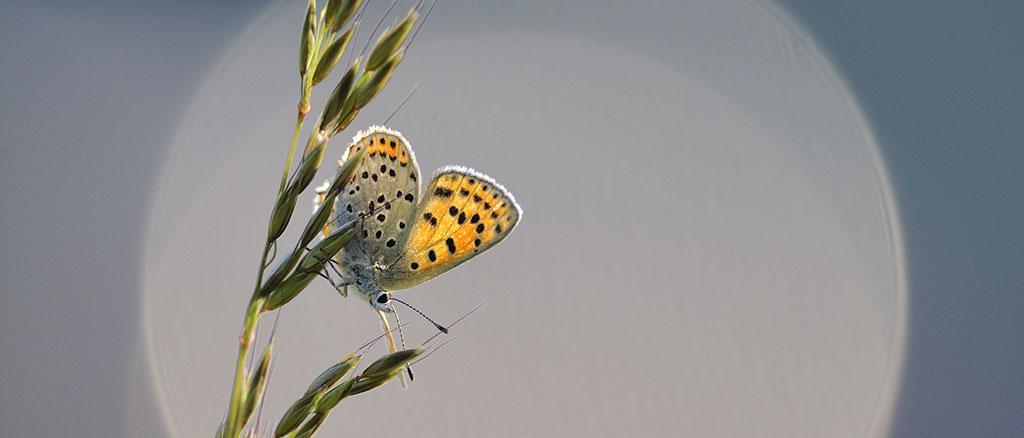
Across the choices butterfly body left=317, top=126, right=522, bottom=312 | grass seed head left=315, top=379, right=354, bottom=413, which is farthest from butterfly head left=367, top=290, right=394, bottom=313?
grass seed head left=315, top=379, right=354, bottom=413

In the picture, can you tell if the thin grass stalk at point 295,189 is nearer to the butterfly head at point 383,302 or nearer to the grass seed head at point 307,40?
the grass seed head at point 307,40

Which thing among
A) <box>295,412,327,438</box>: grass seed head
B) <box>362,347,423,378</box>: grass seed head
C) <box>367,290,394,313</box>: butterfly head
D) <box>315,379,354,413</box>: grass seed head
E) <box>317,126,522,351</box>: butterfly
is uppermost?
<box>317,126,522,351</box>: butterfly

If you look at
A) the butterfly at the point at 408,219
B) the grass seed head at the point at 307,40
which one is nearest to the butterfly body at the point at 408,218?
the butterfly at the point at 408,219

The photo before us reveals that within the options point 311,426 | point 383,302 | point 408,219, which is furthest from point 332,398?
point 408,219

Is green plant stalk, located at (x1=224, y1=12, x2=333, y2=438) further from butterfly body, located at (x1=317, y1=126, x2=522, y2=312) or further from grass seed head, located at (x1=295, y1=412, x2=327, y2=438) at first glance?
butterfly body, located at (x1=317, y1=126, x2=522, y2=312)

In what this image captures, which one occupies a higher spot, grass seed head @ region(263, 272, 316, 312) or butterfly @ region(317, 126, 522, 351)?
butterfly @ region(317, 126, 522, 351)

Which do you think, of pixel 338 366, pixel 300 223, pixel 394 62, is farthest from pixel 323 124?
pixel 300 223

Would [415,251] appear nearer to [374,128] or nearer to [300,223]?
[374,128]

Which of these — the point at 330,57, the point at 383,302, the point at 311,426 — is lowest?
the point at 311,426

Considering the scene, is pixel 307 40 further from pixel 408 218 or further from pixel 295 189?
pixel 408 218
